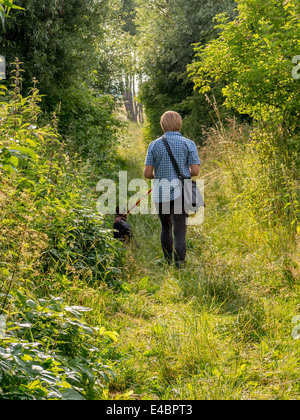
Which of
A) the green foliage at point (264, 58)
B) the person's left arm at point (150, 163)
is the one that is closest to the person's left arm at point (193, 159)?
the person's left arm at point (150, 163)

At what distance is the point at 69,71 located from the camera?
29.5ft

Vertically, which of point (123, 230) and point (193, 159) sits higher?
point (193, 159)

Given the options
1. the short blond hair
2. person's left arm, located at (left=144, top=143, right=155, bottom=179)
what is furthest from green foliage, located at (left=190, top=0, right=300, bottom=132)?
person's left arm, located at (left=144, top=143, right=155, bottom=179)

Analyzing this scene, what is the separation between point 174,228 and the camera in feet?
17.2

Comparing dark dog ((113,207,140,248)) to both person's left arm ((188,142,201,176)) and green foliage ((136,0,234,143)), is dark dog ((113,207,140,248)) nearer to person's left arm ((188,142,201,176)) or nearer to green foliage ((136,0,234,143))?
person's left arm ((188,142,201,176))

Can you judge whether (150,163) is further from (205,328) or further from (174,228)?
(205,328)

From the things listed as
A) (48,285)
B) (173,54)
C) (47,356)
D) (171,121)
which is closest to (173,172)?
(171,121)

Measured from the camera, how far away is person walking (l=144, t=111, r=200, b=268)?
16.6 ft

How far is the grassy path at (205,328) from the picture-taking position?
2893mm

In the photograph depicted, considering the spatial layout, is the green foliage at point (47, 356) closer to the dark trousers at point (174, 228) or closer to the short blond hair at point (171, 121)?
the dark trousers at point (174, 228)

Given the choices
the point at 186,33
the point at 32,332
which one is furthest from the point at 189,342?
the point at 186,33

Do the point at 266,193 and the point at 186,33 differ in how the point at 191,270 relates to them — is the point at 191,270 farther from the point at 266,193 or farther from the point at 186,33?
the point at 186,33

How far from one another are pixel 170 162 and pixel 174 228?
825 mm

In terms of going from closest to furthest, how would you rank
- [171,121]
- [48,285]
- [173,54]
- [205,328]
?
[205,328]
[48,285]
[171,121]
[173,54]
